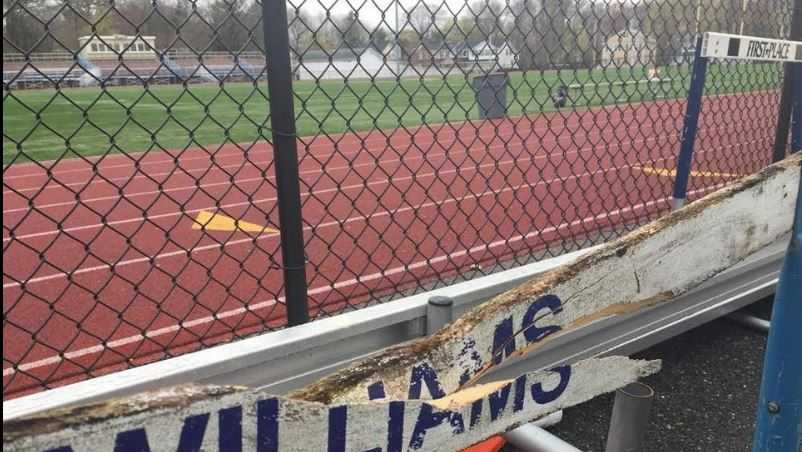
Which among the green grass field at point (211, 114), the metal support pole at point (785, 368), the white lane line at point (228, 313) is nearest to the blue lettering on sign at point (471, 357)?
the metal support pole at point (785, 368)

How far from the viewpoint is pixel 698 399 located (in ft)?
9.43

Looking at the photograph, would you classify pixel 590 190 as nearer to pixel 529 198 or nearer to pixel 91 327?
pixel 529 198

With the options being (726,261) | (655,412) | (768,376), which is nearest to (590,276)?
(726,261)

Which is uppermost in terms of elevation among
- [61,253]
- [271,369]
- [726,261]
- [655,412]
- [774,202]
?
[774,202]

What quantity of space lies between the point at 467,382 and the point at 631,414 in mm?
938

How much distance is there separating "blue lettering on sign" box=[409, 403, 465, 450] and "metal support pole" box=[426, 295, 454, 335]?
2.96 feet

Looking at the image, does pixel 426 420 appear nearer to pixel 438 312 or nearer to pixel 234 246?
Answer: pixel 438 312

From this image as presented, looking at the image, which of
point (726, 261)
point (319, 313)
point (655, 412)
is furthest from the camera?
point (319, 313)

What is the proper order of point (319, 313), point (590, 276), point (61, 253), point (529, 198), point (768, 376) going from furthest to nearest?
1. point (529, 198)
2. point (61, 253)
3. point (319, 313)
4. point (768, 376)
5. point (590, 276)

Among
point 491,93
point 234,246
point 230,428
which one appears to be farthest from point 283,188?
point 491,93

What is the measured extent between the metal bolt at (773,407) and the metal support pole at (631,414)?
→ 27 centimetres

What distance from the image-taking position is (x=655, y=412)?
2779 mm

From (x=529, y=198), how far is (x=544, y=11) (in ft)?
14.7

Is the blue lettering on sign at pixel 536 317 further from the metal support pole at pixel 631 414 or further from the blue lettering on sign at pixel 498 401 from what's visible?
the metal support pole at pixel 631 414
